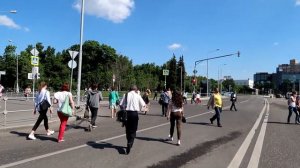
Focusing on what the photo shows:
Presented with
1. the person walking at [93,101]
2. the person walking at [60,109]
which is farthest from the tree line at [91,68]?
the person walking at [60,109]

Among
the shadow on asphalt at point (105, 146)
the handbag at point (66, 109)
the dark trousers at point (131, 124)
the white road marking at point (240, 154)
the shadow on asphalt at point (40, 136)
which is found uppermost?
the handbag at point (66, 109)

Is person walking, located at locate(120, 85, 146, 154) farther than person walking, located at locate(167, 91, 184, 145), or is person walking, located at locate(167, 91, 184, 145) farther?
person walking, located at locate(167, 91, 184, 145)

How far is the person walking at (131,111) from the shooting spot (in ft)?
33.0

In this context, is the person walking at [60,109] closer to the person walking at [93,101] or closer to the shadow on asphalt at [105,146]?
the shadow on asphalt at [105,146]

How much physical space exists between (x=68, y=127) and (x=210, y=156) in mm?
7657

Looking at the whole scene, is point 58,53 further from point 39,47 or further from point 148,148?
point 148,148

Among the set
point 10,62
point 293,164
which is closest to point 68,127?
point 293,164

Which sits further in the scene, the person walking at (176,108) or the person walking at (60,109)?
the person walking at (176,108)

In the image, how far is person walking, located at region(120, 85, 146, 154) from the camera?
10055 millimetres

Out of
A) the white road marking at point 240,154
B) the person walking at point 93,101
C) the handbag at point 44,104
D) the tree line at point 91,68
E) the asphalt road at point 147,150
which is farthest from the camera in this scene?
the tree line at point 91,68

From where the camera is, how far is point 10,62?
8400 centimetres

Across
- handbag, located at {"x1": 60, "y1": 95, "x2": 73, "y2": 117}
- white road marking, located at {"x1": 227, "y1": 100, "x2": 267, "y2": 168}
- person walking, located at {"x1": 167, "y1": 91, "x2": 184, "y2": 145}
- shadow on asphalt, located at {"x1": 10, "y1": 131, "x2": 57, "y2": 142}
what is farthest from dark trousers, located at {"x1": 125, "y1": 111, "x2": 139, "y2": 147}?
shadow on asphalt, located at {"x1": 10, "y1": 131, "x2": 57, "y2": 142}

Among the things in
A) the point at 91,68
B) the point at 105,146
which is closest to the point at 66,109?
the point at 105,146

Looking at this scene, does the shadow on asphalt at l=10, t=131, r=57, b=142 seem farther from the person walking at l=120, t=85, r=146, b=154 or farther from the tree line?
the tree line
